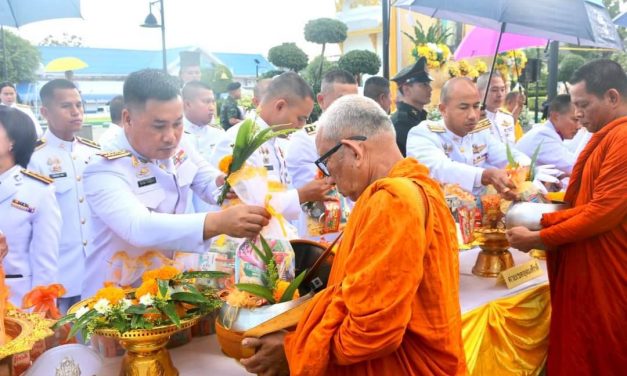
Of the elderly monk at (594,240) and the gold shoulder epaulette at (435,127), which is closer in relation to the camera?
the elderly monk at (594,240)

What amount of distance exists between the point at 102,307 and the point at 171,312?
221 mm

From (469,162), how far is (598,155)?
1264 mm

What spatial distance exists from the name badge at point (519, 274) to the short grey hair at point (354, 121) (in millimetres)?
1875

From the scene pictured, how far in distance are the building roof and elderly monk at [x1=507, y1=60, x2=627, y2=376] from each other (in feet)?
77.6

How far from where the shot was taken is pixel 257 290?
1.85 meters

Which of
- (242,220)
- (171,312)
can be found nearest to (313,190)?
(242,220)

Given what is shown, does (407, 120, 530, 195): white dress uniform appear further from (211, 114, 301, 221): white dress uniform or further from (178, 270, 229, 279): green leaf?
Answer: (178, 270, 229, 279): green leaf

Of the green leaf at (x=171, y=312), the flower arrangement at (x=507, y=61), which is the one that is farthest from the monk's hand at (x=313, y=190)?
the flower arrangement at (x=507, y=61)

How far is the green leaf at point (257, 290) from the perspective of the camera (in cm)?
184

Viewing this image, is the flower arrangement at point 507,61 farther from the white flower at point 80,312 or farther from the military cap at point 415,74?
the white flower at point 80,312

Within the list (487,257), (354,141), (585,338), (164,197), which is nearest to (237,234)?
(354,141)

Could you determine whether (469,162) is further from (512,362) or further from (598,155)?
(512,362)

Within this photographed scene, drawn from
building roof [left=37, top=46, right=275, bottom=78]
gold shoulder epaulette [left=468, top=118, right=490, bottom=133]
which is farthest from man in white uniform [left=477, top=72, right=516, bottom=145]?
→ building roof [left=37, top=46, right=275, bottom=78]

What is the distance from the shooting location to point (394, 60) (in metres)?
11.9
